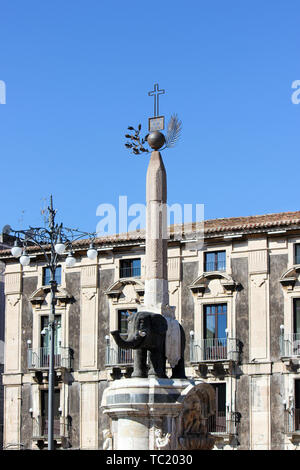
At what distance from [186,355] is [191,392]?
61.4 feet

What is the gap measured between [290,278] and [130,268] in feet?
22.9

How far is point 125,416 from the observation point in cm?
2433

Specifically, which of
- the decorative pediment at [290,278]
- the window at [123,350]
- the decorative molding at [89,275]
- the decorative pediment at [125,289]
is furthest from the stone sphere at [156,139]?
the decorative molding at [89,275]

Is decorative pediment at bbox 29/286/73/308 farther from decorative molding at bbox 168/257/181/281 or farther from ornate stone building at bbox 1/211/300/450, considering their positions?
decorative molding at bbox 168/257/181/281

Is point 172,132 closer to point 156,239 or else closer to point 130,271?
point 156,239

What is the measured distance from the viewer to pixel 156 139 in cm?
2708

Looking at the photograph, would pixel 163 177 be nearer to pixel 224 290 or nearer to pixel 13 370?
pixel 224 290

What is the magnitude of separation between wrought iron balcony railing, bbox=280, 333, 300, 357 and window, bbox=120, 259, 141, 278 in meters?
6.88

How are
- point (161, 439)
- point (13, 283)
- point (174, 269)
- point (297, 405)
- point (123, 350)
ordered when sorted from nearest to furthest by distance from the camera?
point (161, 439) < point (297, 405) < point (123, 350) < point (174, 269) < point (13, 283)

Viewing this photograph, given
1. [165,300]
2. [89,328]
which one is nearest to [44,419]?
[89,328]

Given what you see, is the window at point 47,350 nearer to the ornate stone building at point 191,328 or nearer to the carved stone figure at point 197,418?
the ornate stone building at point 191,328

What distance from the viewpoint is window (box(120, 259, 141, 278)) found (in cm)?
4506

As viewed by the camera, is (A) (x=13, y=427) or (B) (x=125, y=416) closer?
(B) (x=125, y=416)

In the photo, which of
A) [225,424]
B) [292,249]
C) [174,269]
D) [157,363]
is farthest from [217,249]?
[157,363]
